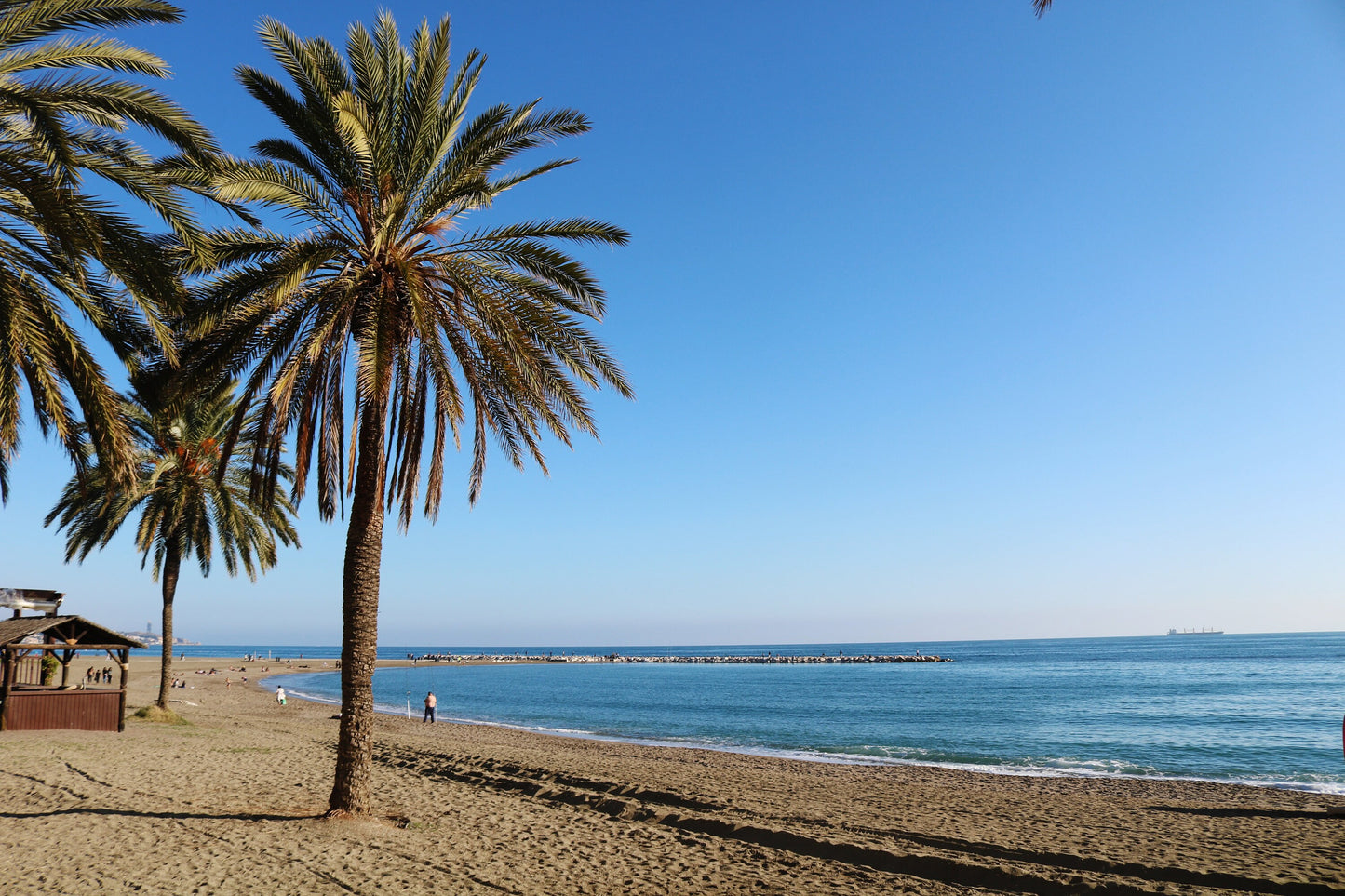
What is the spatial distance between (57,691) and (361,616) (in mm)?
17347

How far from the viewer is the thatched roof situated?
20906 mm

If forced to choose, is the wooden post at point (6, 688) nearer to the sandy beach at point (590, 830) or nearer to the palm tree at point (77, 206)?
the sandy beach at point (590, 830)

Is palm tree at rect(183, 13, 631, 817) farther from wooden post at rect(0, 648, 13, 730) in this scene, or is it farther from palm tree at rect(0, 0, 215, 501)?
wooden post at rect(0, 648, 13, 730)

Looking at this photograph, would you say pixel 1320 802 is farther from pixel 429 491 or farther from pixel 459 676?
pixel 459 676

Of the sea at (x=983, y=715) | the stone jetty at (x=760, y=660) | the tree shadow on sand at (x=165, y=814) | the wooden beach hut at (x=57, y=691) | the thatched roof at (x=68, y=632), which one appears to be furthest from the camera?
the stone jetty at (x=760, y=660)

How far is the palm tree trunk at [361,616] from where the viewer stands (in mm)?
10969

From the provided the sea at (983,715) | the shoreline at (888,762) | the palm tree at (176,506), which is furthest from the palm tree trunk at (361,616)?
the sea at (983,715)

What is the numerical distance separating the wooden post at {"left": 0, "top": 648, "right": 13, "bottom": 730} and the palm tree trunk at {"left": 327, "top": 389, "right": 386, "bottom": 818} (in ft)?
49.0

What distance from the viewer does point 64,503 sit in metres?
24.6

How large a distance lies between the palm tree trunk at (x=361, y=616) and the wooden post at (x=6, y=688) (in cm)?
1495

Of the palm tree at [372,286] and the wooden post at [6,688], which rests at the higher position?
the palm tree at [372,286]

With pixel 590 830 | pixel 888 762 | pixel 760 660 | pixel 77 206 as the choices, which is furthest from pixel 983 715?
pixel 760 660

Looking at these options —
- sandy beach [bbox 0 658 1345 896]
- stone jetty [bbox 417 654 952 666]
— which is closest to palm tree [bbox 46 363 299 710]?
sandy beach [bbox 0 658 1345 896]

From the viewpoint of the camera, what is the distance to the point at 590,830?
525 inches
